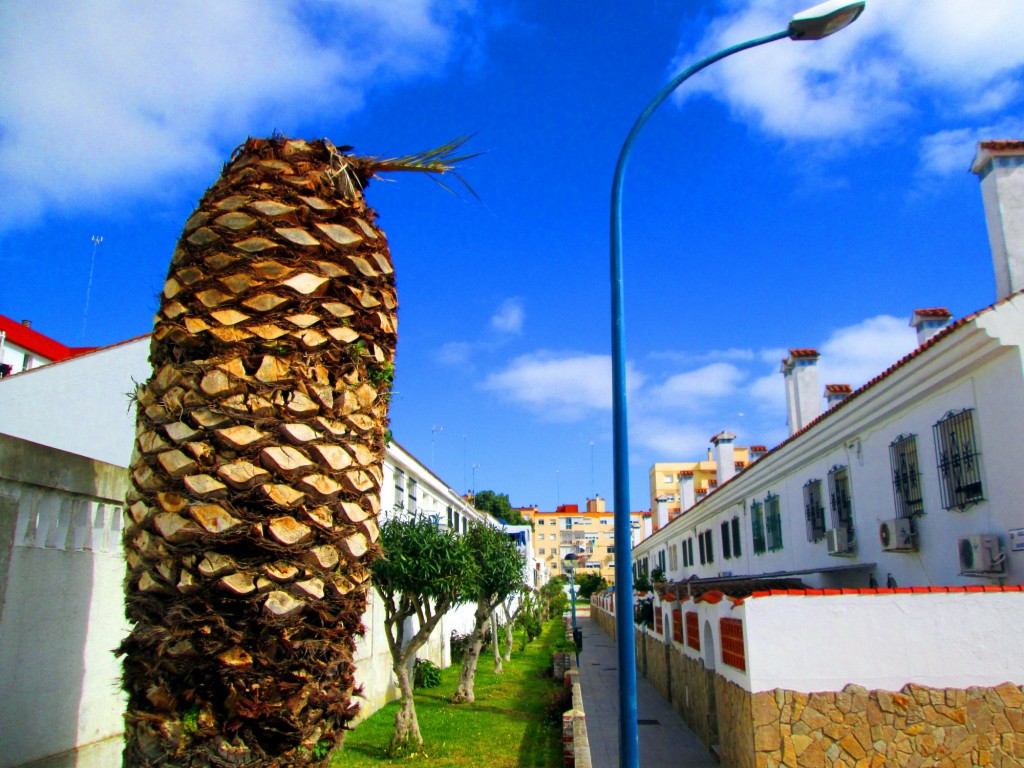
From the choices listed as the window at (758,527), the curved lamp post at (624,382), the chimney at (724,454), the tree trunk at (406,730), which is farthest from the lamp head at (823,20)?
the chimney at (724,454)

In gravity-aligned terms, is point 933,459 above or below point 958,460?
above

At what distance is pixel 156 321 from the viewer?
4.29 m

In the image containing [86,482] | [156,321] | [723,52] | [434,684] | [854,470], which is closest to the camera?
[156,321]

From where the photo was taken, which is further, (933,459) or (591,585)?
(591,585)

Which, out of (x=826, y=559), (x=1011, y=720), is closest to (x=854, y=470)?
(x=826, y=559)

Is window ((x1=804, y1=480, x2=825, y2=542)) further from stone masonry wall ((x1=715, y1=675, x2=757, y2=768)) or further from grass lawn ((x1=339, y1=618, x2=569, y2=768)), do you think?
grass lawn ((x1=339, y1=618, x2=569, y2=768))

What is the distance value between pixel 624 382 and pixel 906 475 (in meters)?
8.51

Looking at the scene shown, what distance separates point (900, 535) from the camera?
1274 cm

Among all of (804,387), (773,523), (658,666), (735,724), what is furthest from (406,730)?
(804,387)

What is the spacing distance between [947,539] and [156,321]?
11.8m

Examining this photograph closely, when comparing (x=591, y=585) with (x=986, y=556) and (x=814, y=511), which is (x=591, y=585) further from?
(x=986, y=556)

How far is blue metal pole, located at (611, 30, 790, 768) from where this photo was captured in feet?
20.5

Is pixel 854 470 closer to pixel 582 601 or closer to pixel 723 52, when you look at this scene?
pixel 723 52

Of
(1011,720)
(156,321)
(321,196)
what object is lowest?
(1011,720)
